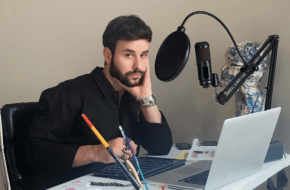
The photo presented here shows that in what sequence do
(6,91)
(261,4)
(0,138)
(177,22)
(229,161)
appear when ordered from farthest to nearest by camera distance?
(6,91)
(177,22)
(261,4)
(0,138)
(229,161)

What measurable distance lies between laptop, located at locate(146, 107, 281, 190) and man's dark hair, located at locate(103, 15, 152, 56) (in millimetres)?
688

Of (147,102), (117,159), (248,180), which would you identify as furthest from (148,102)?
(117,159)

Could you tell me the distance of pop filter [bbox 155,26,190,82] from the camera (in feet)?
3.04

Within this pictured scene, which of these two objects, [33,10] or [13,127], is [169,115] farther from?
[33,10]

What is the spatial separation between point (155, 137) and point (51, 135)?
1.41 feet

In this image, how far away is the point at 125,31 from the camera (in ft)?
4.65

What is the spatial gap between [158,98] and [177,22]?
42 centimetres

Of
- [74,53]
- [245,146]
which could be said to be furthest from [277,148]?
[74,53]

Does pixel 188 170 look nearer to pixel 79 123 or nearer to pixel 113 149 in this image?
pixel 113 149

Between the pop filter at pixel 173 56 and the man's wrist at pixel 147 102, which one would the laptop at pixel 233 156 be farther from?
the man's wrist at pixel 147 102

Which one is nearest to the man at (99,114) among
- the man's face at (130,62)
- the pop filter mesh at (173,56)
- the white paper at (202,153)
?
the man's face at (130,62)

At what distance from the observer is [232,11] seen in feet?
4.98

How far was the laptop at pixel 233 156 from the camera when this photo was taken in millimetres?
723

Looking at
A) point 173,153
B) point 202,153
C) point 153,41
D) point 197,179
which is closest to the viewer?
point 197,179
